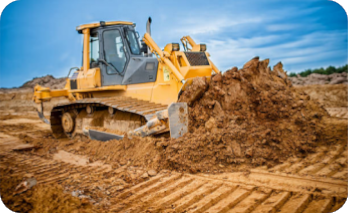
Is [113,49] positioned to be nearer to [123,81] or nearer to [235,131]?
[123,81]

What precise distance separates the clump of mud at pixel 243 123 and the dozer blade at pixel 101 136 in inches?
63.4

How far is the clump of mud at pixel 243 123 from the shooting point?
3598 mm

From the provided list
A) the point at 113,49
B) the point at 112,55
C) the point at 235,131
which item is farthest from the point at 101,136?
the point at 235,131

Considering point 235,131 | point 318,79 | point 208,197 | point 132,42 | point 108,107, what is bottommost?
point 208,197

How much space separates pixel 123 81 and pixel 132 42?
3.39 feet

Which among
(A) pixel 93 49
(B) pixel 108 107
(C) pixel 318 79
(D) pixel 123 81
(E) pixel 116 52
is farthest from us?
(C) pixel 318 79

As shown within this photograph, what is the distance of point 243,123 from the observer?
4062 mm

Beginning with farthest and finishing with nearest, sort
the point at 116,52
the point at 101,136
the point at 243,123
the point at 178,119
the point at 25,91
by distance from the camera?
the point at 25,91 → the point at 116,52 → the point at 101,136 → the point at 243,123 → the point at 178,119

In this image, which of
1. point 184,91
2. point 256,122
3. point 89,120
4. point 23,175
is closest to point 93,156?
point 23,175

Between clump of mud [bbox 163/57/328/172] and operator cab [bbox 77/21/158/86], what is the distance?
6.05ft

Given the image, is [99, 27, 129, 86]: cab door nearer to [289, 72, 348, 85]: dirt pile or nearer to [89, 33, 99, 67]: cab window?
[89, 33, 99, 67]: cab window

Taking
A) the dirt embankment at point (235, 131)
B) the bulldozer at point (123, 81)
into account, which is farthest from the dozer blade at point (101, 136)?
the dirt embankment at point (235, 131)

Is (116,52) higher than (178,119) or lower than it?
higher

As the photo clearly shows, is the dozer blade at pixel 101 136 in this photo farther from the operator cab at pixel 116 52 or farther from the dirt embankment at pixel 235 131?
the operator cab at pixel 116 52
